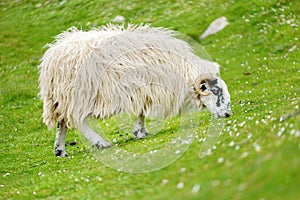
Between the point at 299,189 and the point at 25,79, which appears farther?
the point at 25,79

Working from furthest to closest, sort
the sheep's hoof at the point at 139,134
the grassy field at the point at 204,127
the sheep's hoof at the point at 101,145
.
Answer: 1. the sheep's hoof at the point at 139,134
2. the sheep's hoof at the point at 101,145
3. the grassy field at the point at 204,127

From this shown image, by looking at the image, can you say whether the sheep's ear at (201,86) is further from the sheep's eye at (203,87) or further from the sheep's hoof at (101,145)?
the sheep's hoof at (101,145)

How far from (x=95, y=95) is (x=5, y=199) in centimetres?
370

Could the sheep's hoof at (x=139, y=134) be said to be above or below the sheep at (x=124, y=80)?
below

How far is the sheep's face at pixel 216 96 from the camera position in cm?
1312

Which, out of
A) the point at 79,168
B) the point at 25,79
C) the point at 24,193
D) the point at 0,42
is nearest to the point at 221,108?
the point at 79,168

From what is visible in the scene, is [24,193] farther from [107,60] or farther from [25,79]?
[25,79]

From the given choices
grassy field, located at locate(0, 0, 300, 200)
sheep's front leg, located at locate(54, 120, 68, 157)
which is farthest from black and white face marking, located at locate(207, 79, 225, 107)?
sheep's front leg, located at locate(54, 120, 68, 157)

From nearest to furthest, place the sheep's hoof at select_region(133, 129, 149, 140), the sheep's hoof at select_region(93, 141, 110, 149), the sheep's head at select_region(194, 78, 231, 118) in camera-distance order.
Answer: the sheep's hoof at select_region(93, 141, 110, 149) → the sheep's head at select_region(194, 78, 231, 118) → the sheep's hoof at select_region(133, 129, 149, 140)

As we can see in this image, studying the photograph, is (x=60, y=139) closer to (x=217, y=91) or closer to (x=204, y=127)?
(x=204, y=127)

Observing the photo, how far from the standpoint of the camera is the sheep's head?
43.1 ft

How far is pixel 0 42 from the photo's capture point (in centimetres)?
3058

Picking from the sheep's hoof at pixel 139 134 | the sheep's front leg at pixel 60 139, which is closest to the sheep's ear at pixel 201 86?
the sheep's hoof at pixel 139 134

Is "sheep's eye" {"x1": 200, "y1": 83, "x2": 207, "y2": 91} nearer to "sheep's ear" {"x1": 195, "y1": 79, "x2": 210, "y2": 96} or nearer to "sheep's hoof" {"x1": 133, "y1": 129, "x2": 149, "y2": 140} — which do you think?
"sheep's ear" {"x1": 195, "y1": 79, "x2": 210, "y2": 96}
